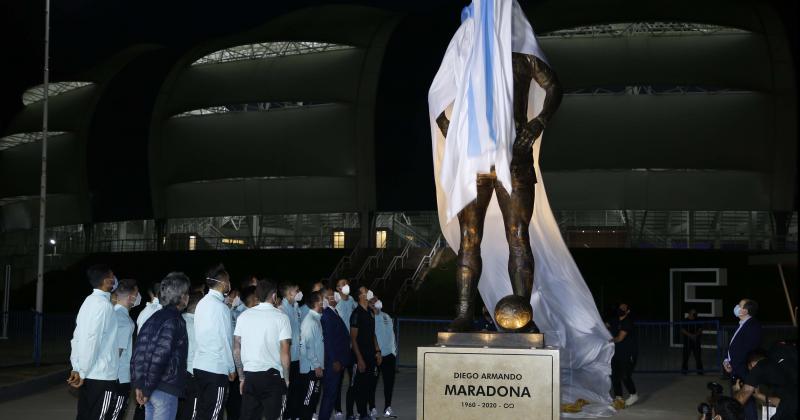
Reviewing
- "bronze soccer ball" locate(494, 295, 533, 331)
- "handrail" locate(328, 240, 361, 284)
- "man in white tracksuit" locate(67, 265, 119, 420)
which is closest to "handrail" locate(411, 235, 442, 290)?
"handrail" locate(328, 240, 361, 284)

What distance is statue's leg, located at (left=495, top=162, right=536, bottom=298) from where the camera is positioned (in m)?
9.21

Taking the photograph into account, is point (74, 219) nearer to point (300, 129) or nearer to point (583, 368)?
point (300, 129)

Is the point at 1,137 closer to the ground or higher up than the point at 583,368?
higher up

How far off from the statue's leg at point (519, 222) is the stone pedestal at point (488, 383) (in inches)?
56.1

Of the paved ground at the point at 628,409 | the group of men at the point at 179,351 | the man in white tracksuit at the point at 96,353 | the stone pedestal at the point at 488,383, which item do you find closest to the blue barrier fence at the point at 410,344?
the paved ground at the point at 628,409

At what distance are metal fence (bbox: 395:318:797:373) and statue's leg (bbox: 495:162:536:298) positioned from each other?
324 inches

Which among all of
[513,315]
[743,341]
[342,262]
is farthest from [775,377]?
[342,262]

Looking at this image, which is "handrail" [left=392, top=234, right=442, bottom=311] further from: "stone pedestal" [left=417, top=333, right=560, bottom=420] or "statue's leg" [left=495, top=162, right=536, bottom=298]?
"stone pedestal" [left=417, top=333, right=560, bottom=420]

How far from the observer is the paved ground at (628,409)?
14.6m

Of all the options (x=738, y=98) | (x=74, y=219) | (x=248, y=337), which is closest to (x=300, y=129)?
(x=74, y=219)

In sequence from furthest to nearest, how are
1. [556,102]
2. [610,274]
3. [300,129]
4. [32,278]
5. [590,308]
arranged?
1. [32,278]
2. [300,129]
3. [610,274]
4. [590,308]
5. [556,102]

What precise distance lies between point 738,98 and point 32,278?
44367mm

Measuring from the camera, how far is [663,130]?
4797 cm

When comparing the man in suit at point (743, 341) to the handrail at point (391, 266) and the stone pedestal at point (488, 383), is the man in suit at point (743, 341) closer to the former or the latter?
the stone pedestal at point (488, 383)
